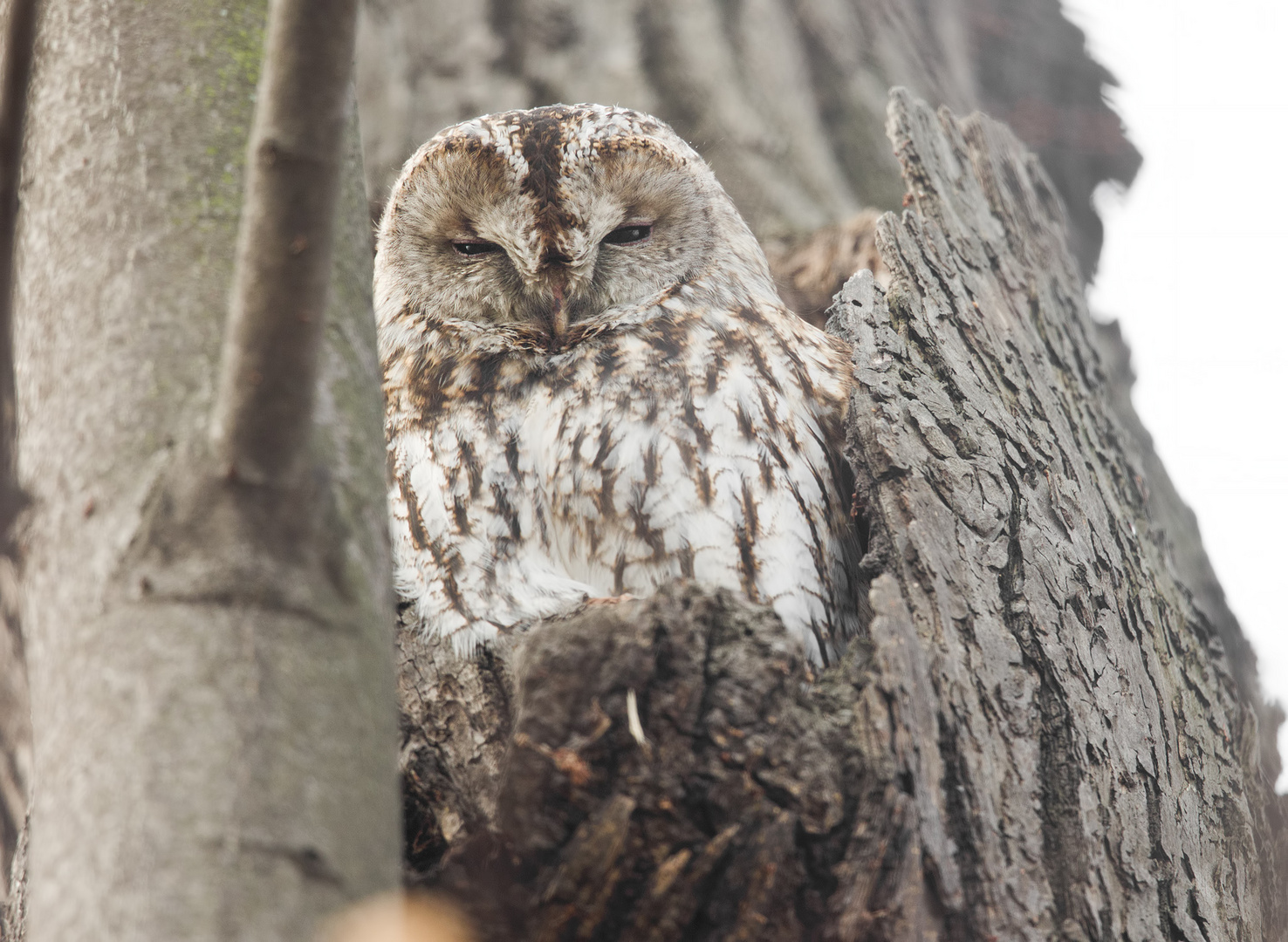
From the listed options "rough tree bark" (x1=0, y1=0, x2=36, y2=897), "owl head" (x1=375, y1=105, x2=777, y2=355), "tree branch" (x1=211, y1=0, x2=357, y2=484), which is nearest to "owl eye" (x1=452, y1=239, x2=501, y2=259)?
"owl head" (x1=375, y1=105, x2=777, y2=355)

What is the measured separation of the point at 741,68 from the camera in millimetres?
3611

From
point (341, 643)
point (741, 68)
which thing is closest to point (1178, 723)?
point (341, 643)

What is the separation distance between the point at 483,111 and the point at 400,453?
4.91ft

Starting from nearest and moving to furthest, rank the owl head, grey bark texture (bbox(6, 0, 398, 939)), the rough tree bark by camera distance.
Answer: grey bark texture (bbox(6, 0, 398, 939)) < the rough tree bark < the owl head

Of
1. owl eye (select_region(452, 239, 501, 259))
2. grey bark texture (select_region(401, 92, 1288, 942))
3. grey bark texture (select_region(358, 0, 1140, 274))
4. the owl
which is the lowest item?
grey bark texture (select_region(401, 92, 1288, 942))

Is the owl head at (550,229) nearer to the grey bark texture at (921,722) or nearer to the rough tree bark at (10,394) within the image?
the grey bark texture at (921,722)

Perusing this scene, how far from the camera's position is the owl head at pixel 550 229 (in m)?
2.29

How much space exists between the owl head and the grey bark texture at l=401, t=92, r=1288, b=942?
46 centimetres

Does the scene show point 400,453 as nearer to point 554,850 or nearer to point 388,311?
point 388,311

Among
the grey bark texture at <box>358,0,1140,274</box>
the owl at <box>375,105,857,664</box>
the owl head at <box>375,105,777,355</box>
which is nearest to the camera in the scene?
the owl at <box>375,105,857,664</box>

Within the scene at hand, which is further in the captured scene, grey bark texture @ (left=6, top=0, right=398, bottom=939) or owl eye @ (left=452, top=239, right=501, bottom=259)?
owl eye @ (left=452, top=239, right=501, bottom=259)

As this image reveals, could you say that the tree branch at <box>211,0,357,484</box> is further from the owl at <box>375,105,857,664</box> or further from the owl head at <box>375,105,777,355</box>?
the owl head at <box>375,105,777,355</box>

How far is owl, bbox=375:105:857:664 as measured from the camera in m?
2.05

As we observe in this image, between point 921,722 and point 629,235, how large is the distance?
1381 mm
